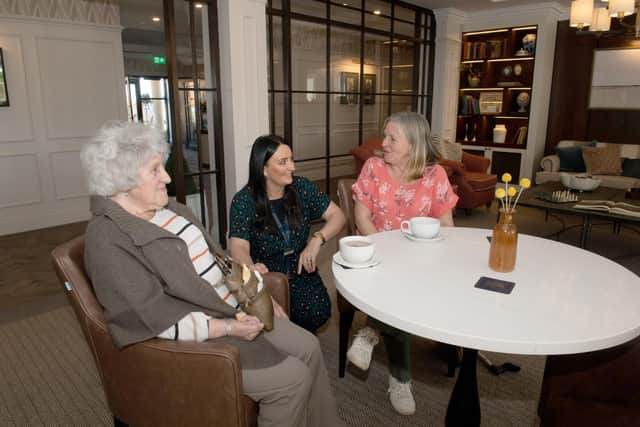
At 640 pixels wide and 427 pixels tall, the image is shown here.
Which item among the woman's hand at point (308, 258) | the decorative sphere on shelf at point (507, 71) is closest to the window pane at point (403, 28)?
the decorative sphere on shelf at point (507, 71)

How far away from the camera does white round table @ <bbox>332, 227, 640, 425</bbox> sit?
39.5 inches

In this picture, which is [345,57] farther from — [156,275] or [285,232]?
[156,275]

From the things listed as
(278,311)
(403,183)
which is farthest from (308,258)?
(403,183)

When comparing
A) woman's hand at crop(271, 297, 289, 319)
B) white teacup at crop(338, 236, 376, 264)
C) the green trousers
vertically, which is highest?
white teacup at crop(338, 236, 376, 264)

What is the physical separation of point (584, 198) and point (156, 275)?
399 centimetres

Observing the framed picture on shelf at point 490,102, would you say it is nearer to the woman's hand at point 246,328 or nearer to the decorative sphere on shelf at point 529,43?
the decorative sphere on shelf at point 529,43

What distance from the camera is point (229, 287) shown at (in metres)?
1.38

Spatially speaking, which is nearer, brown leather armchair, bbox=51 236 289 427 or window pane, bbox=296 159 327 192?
brown leather armchair, bbox=51 236 289 427

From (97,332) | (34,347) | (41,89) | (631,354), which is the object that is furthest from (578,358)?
(41,89)

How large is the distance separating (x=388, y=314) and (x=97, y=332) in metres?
0.78

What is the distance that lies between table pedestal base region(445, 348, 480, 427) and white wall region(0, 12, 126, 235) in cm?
479

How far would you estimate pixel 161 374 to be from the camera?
3.84 feet

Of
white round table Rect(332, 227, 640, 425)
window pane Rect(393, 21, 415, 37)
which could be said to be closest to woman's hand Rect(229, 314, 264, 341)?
white round table Rect(332, 227, 640, 425)

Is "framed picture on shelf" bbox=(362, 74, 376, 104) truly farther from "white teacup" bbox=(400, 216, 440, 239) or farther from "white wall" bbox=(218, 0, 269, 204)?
"white teacup" bbox=(400, 216, 440, 239)
